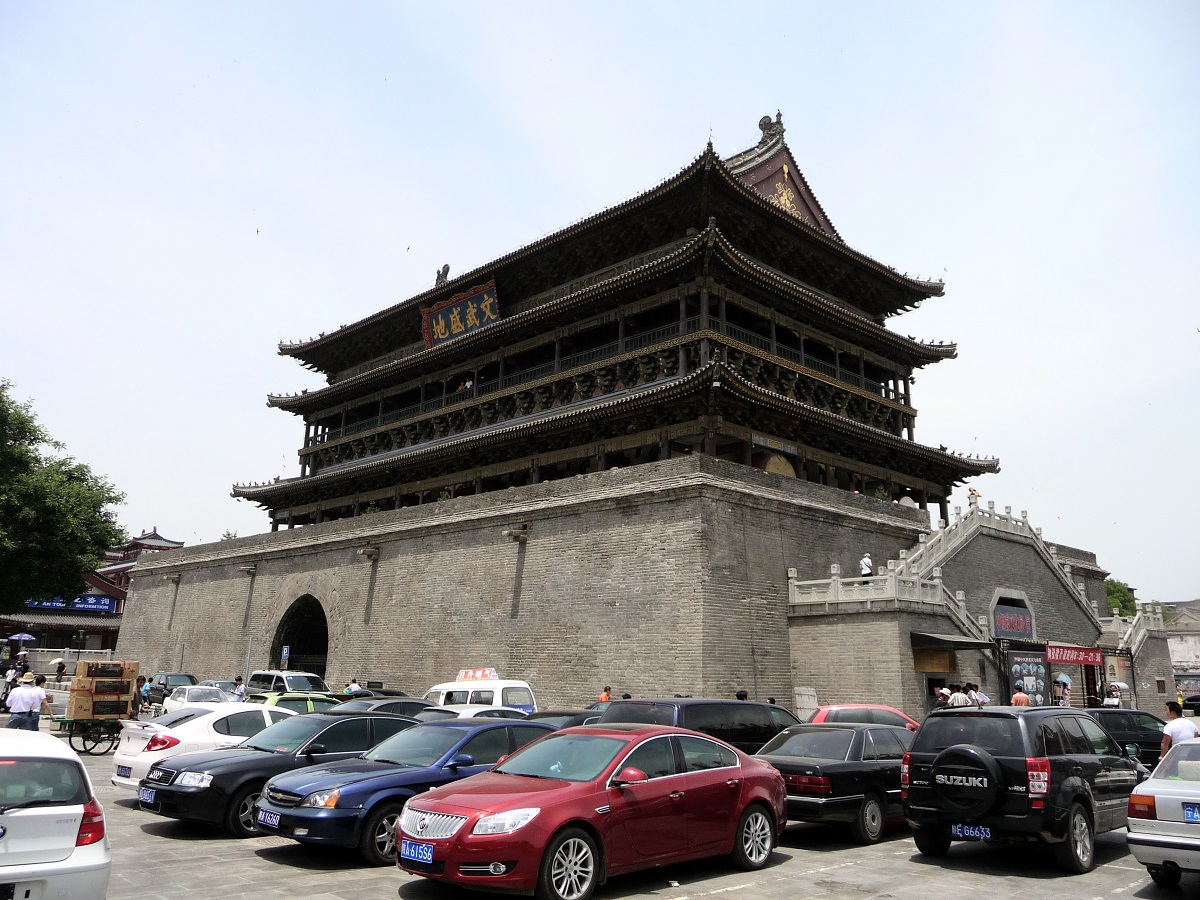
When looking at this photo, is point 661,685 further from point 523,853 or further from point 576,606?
point 523,853

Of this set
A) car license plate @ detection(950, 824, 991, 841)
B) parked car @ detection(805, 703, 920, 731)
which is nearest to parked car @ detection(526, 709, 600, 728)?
parked car @ detection(805, 703, 920, 731)

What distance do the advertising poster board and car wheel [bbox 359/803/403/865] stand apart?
17145 mm

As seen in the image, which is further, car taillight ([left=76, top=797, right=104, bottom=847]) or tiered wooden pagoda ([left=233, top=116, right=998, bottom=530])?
tiered wooden pagoda ([left=233, top=116, right=998, bottom=530])

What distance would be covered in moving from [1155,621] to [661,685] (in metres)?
19.0

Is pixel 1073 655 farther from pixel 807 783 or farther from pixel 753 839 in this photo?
pixel 753 839

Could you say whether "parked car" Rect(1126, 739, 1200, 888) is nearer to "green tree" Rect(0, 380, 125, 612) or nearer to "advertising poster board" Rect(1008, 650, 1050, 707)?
"advertising poster board" Rect(1008, 650, 1050, 707)

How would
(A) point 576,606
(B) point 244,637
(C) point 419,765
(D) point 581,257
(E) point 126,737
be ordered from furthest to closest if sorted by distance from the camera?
(B) point 244,637 → (D) point 581,257 → (A) point 576,606 → (E) point 126,737 → (C) point 419,765

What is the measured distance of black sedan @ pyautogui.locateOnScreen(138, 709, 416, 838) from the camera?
29.1 feet

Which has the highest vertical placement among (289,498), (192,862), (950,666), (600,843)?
(289,498)

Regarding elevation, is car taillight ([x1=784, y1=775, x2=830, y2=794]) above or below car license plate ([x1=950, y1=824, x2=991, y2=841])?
above

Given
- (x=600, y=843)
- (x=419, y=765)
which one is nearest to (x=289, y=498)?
(x=419, y=765)

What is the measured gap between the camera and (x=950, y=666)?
19.3 m

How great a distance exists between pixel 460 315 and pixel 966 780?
27.8 m

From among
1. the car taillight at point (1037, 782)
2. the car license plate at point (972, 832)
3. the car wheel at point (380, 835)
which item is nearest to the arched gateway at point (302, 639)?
the car wheel at point (380, 835)
